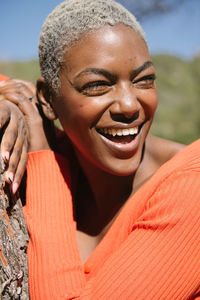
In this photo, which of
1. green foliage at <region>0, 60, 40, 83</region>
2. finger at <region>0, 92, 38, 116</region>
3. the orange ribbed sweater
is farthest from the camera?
green foliage at <region>0, 60, 40, 83</region>

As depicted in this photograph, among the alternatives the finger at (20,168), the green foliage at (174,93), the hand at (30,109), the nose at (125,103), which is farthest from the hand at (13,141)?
the green foliage at (174,93)

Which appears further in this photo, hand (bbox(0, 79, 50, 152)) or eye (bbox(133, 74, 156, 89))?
hand (bbox(0, 79, 50, 152))

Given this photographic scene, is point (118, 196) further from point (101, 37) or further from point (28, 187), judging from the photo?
point (101, 37)

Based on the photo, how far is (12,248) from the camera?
1863 mm

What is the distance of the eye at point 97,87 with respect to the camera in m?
2.05

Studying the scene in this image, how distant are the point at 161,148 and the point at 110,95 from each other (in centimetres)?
56

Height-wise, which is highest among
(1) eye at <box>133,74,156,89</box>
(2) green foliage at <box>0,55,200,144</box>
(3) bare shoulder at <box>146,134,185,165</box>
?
(1) eye at <box>133,74,156,89</box>

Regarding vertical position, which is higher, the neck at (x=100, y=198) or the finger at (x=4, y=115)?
the finger at (x=4, y=115)

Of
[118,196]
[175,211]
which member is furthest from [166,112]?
[175,211]

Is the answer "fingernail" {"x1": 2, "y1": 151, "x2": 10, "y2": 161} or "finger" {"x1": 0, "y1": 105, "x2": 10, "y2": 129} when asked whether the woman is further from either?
"fingernail" {"x1": 2, "y1": 151, "x2": 10, "y2": 161}

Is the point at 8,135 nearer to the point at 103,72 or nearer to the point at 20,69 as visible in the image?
the point at 103,72

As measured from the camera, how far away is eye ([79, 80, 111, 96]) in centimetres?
205

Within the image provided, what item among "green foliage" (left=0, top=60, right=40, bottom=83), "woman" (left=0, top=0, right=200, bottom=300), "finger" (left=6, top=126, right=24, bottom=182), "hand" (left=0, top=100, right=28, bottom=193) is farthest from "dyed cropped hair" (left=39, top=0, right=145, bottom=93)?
"green foliage" (left=0, top=60, right=40, bottom=83)

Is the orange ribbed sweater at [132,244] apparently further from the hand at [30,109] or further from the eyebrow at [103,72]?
the eyebrow at [103,72]
